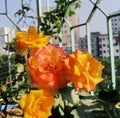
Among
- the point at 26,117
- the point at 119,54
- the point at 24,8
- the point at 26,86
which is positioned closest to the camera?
the point at 26,117

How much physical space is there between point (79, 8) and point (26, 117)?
1.92 m

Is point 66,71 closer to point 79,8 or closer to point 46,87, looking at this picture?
point 46,87

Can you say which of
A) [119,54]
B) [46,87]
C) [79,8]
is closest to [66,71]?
[46,87]

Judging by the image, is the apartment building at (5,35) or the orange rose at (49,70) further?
the apartment building at (5,35)

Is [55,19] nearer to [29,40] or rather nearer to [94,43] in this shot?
[94,43]

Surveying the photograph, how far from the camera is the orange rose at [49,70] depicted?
2.04 feet

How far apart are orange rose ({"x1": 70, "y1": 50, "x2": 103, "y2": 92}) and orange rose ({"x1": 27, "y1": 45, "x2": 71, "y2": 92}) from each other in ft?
0.05

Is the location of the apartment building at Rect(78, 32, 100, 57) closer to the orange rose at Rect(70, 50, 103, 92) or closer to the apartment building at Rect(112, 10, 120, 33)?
the apartment building at Rect(112, 10, 120, 33)

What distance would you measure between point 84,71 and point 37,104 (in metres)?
0.09

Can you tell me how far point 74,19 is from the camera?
2596mm

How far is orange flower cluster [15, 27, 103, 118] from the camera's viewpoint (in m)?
0.60

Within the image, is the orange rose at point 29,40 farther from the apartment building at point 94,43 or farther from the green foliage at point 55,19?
the green foliage at point 55,19

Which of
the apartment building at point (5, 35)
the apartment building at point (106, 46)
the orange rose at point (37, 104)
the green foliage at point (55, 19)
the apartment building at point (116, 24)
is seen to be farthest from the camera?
the apartment building at point (5, 35)

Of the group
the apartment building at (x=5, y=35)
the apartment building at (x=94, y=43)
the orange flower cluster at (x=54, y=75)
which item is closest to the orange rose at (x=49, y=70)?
the orange flower cluster at (x=54, y=75)
